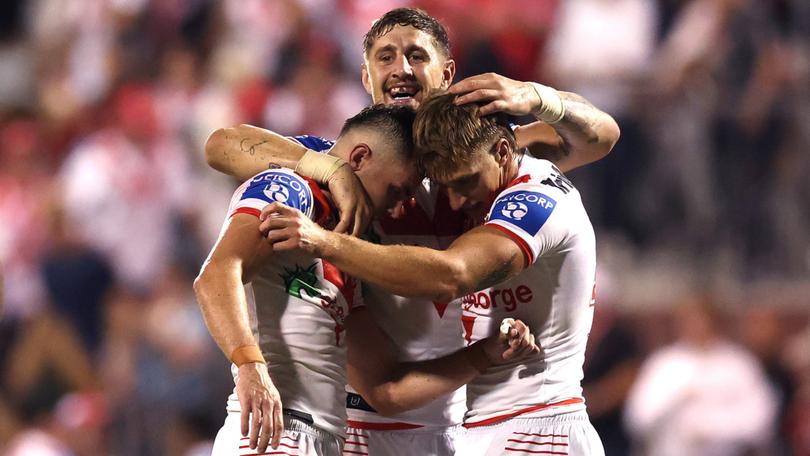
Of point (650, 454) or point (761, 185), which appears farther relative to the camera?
point (761, 185)

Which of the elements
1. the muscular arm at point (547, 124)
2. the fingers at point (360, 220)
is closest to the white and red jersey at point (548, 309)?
the muscular arm at point (547, 124)

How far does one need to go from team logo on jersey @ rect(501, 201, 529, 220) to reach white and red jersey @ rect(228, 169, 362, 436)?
62 centimetres

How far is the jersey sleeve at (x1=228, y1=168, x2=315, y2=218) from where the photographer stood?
3.87 metres

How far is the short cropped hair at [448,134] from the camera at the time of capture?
4.22 m

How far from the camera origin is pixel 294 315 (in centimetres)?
397

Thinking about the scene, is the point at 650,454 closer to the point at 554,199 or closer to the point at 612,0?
the point at 612,0

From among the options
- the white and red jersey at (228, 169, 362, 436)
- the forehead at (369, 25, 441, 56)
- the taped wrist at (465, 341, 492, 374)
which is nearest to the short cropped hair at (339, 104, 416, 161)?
the white and red jersey at (228, 169, 362, 436)

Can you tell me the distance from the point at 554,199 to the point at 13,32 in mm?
8869

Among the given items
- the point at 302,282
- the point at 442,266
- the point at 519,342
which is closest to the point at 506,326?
the point at 519,342

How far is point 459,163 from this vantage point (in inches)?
168

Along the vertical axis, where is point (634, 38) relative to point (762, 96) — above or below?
above

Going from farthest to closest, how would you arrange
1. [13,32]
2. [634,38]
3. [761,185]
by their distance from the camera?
[13,32] → [634,38] → [761,185]

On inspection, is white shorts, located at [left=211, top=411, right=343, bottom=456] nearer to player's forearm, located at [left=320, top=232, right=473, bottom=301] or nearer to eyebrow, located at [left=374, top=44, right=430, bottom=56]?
player's forearm, located at [left=320, top=232, right=473, bottom=301]

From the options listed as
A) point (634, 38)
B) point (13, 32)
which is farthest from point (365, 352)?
point (13, 32)
